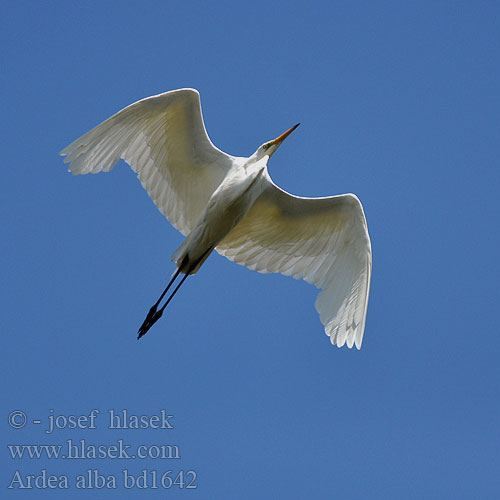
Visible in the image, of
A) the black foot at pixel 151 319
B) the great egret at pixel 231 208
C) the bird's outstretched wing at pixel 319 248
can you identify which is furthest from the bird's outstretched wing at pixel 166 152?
the black foot at pixel 151 319

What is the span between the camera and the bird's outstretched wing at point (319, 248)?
15430 millimetres

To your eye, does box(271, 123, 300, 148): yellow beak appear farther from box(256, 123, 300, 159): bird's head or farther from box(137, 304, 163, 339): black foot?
box(137, 304, 163, 339): black foot

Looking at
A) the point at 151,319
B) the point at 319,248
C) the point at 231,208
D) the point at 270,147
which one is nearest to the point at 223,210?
the point at 231,208

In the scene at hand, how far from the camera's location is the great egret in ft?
49.8

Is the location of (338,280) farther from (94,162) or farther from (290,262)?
(94,162)

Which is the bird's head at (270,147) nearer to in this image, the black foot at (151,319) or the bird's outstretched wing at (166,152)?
the bird's outstretched wing at (166,152)

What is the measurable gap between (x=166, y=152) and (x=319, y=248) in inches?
99.4

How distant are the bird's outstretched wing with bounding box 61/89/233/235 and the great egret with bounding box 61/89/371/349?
0.01m

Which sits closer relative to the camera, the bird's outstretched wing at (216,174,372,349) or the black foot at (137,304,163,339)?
the bird's outstretched wing at (216,174,372,349)

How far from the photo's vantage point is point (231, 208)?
588 inches

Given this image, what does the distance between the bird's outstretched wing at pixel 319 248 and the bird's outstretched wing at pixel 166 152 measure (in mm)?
761

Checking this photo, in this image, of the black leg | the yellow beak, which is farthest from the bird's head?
the black leg

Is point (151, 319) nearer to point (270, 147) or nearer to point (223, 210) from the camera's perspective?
point (223, 210)

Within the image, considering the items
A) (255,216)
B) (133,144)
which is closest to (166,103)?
(133,144)
